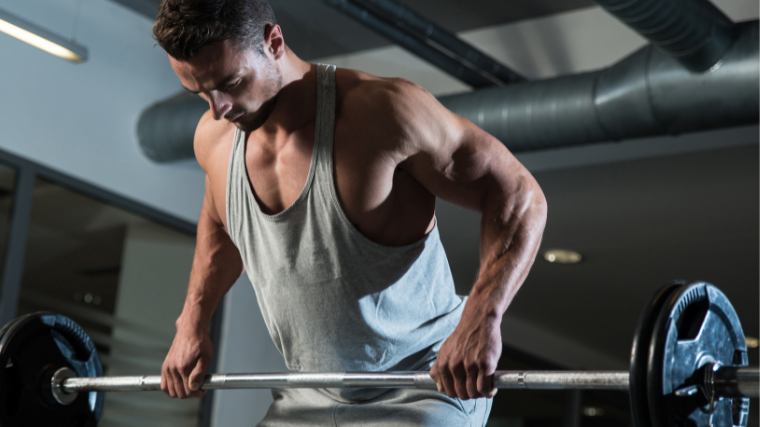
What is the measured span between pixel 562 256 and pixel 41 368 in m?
3.81

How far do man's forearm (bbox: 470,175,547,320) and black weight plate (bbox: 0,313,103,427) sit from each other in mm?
1079

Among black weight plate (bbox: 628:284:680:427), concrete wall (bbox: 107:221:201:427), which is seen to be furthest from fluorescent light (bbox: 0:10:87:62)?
black weight plate (bbox: 628:284:680:427)

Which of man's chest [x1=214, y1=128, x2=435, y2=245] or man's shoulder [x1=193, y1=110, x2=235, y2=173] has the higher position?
man's shoulder [x1=193, y1=110, x2=235, y2=173]

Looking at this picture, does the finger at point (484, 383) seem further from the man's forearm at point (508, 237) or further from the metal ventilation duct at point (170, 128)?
Result: the metal ventilation duct at point (170, 128)

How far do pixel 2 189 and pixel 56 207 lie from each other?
0.38 m

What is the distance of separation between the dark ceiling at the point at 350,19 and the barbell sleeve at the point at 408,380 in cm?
216

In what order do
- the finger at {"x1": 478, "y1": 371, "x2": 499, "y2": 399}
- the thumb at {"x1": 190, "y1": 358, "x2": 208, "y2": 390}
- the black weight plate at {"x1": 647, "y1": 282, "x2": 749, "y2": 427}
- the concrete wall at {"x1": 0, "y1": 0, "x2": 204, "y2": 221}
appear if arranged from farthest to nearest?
1. the concrete wall at {"x1": 0, "y1": 0, "x2": 204, "y2": 221}
2. the thumb at {"x1": 190, "y1": 358, "x2": 208, "y2": 390}
3. the finger at {"x1": 478, "y1": 371, "x2": 499, "y2": 399}
4. the black weight plate at {"x1": 647, "y1": 282, "x2": 749, "y2": 427}

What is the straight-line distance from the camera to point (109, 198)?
3967mm

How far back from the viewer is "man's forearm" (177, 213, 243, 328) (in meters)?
1.82

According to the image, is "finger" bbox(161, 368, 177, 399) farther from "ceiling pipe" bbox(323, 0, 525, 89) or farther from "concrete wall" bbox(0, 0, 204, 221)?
"concrete wall" bbox(0, 0, 204, 221)

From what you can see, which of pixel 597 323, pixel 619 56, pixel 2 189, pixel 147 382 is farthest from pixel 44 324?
pixel 597 323

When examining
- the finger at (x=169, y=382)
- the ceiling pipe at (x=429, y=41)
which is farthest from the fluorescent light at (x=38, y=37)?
the finger at (x=169, y=382)

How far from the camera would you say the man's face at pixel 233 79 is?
1.42m

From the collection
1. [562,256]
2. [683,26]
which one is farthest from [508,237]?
[562,256]
